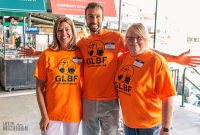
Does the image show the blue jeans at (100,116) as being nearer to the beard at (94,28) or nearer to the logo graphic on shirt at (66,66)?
the logo graphic on shirt at (66,66)

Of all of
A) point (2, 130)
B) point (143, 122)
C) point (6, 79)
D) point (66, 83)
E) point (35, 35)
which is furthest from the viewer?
point (35, 35)

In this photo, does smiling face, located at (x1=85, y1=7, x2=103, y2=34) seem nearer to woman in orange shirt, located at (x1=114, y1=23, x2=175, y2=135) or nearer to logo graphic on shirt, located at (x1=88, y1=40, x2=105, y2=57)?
logo graphic on shirt, located at (x1=88, y1=40, x2=105, y2=57)

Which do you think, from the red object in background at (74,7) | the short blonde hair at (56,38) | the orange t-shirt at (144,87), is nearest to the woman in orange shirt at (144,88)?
the orange t-shirt at (144,87)

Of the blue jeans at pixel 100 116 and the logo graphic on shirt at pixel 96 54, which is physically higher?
the logo graphic on shirt at pixel 96 54

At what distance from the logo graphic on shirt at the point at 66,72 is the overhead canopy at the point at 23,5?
4.50 m

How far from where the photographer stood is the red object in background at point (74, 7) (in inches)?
229

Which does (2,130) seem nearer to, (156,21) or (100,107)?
(100,107)

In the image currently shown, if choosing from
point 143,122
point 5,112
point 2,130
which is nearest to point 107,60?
point 143,122

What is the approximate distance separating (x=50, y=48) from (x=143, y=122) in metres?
0.92

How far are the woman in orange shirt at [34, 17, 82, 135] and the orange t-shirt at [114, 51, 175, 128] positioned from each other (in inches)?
15.2

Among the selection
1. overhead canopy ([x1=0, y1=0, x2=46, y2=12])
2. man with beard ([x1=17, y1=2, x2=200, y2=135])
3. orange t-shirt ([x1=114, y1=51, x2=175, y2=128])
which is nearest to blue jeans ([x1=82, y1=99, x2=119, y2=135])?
man with beard ([x1=17, y1=2, x2=200, y2=135])

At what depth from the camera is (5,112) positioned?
4.79 metres

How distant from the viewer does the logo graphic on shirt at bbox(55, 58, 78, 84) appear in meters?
2.00

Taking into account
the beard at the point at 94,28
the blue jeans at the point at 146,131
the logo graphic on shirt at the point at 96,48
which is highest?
the beard at the point at 94,28
